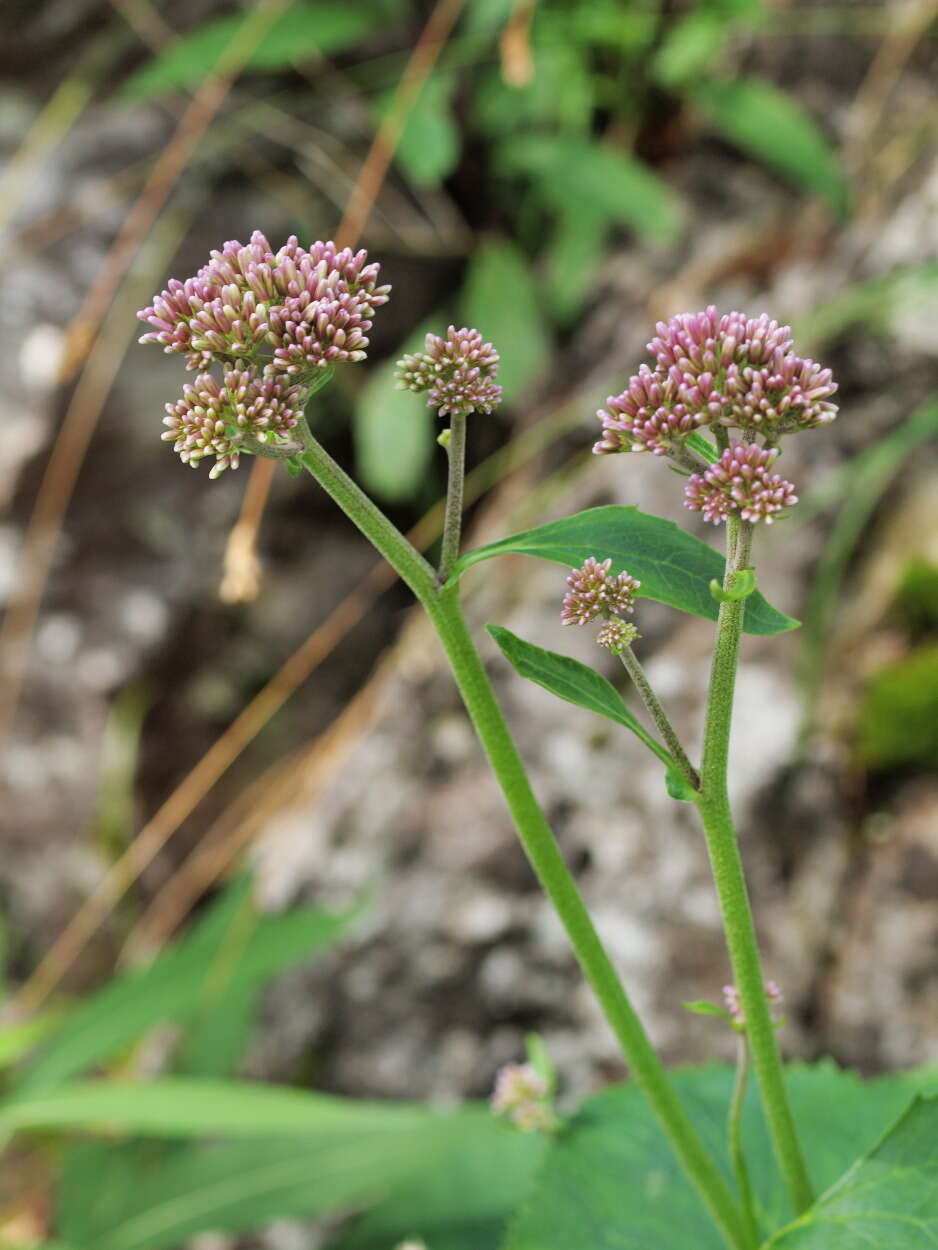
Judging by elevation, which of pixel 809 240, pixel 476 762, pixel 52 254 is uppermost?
pixel 52 254

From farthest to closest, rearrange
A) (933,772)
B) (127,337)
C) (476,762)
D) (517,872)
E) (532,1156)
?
1. (127,337)
2. (476,762)
3. (517,872)
4. (933,772)
5. (532,1156)

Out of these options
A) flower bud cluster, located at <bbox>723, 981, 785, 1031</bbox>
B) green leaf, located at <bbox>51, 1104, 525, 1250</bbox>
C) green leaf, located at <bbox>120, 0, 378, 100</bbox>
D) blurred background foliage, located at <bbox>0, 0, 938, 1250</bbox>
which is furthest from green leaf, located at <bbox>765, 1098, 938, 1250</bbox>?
green leaf, located at <bbox>120, 0, 378, 100</bbox>

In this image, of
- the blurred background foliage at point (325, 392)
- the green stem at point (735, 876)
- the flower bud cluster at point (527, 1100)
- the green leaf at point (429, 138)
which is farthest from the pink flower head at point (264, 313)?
the green leaf at point (429, 138)

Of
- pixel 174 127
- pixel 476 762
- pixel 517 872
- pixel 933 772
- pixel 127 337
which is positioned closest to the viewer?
pixel 933 772

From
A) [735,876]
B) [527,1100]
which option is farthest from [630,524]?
[527,1100]

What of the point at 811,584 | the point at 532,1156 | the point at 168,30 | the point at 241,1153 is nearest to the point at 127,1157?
the point at 241,1153

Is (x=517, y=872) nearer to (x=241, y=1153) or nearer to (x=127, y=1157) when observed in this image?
(x=241, y=1153)

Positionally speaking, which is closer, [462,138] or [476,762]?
[476,762]

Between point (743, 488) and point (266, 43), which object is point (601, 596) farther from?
point (266, 43)
